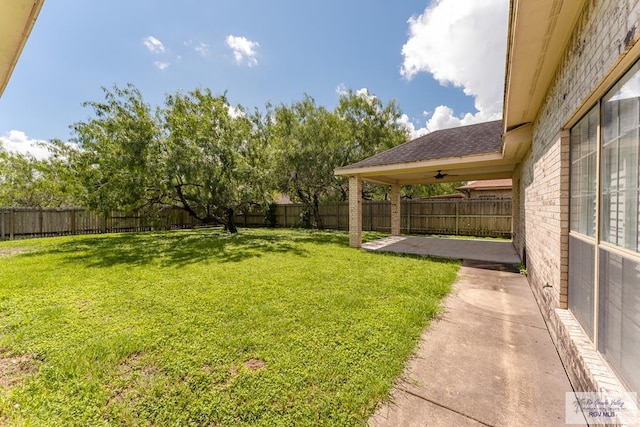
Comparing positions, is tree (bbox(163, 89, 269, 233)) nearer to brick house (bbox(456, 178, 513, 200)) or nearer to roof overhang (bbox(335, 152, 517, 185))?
roof overhang (bbox(335, 152, 517, 185))

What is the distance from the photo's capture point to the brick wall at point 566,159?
166cm

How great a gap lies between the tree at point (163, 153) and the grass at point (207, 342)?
5005mm

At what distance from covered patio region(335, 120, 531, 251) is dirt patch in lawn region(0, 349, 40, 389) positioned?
26.2 ft

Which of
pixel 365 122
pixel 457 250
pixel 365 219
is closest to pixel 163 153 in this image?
pixel 365 219

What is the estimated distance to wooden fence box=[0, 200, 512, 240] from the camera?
12109mm

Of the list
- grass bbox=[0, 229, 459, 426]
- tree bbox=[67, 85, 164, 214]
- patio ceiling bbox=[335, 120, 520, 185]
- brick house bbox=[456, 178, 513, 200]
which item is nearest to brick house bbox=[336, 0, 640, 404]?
grass bbox=[0, 229, 459, 426]

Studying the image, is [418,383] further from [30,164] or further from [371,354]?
[30,164]

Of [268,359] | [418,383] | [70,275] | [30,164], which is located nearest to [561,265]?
[418,383]

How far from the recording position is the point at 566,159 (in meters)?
2.79

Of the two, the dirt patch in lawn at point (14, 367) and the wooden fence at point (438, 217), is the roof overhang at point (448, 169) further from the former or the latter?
the dirt patch in lawn at point (14, 367)

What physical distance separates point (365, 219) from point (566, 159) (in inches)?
502

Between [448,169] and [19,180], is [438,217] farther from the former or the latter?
[19,180]

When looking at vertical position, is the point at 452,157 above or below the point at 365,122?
below

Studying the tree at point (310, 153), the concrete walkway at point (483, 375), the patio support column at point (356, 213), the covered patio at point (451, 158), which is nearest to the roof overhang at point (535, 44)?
the covered patio at point (451, 158)
